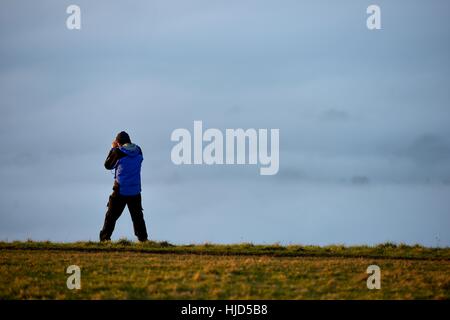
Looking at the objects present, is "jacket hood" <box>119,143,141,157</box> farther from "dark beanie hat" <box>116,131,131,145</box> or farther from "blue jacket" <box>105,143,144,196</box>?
"dark beanie hat" <box>116,131,131,145</box>

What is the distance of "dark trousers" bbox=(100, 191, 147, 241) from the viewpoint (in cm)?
2309

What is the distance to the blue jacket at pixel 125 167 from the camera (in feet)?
75.8

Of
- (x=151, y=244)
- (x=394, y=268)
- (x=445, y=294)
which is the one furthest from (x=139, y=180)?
(x=445, y=294)

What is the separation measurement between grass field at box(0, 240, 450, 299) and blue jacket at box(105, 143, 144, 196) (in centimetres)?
206

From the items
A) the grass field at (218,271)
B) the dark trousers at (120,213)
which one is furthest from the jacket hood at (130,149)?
the grass field at (218,271)

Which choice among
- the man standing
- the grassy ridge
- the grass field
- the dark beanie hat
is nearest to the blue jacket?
the man standing

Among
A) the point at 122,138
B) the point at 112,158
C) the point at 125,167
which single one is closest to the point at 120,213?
the point at 125,167

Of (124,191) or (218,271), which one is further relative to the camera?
(124,191)

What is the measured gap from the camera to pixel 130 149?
23281mm

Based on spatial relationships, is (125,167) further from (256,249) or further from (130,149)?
(256,249)

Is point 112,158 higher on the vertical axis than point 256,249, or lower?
higher

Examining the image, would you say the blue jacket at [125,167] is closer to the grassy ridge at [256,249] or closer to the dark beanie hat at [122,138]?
the dark beanie hat at [122,138]

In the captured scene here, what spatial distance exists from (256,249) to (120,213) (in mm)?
4677
